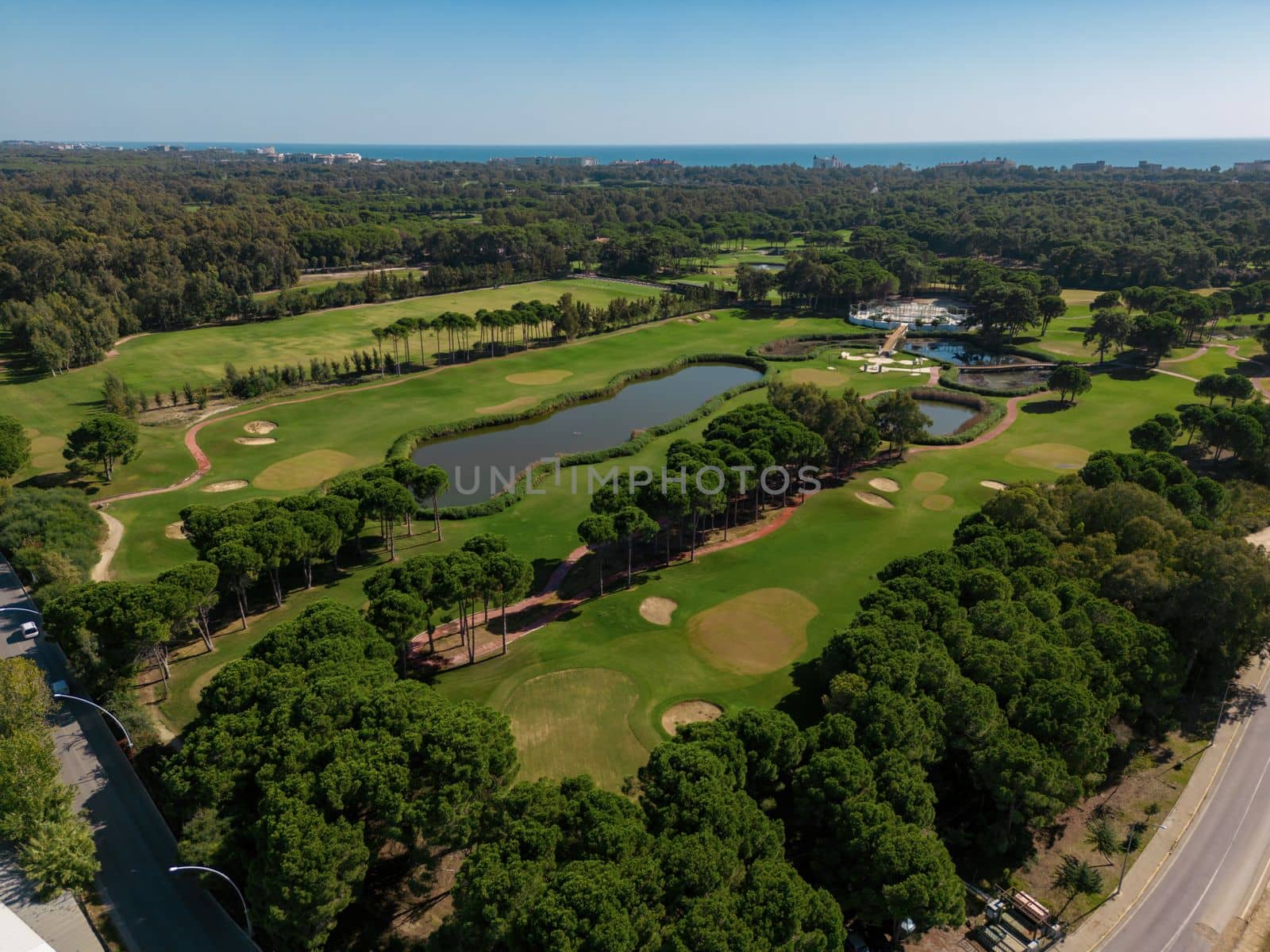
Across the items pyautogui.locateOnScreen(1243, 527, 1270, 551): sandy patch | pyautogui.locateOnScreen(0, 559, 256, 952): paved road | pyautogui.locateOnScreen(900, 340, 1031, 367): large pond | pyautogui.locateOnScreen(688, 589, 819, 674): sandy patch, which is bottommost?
pyautogui.locateOnScreen(688, 589, 819, 674): sandy patch

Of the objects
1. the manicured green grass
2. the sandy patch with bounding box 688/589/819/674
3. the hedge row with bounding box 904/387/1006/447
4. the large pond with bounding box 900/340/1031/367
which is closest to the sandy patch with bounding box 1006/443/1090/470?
the hedge row with bounding box 904/387/1006/447

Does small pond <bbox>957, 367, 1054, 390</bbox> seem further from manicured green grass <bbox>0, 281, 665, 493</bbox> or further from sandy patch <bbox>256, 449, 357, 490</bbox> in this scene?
sandy patch <bbox>256, 449, 357, 490</bbox>

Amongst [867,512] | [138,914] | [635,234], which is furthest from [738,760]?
[635,234]

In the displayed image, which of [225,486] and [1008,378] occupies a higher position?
[1008,378]

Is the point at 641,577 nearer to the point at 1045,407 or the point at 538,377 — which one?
the point at 538,377

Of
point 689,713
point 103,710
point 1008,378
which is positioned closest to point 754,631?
point 689,713

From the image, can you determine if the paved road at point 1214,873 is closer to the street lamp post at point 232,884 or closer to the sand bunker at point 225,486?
the street lamp post at point 232,884

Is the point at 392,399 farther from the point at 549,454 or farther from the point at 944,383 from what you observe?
the point at 944,383
